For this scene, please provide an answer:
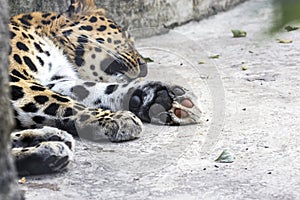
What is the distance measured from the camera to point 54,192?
298cm

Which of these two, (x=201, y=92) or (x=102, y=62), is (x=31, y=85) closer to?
(x=102, y=62)

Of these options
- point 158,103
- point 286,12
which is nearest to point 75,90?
point 158,103

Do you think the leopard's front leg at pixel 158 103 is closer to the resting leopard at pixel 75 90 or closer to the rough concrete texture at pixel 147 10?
the resting leopard at pixel 75 90

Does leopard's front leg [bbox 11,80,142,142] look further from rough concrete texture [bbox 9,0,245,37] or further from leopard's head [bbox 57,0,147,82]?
rough concrete texture [bbox 9,0,245,37]

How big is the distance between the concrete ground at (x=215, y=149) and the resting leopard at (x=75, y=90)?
0.09 metres

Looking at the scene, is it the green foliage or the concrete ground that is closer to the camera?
the green foliage

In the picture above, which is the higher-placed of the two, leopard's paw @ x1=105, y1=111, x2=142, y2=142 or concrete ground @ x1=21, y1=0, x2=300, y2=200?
leopard's paw @ x1=105, y1=111, x2=142, y2=142

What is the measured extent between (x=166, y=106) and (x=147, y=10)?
2.98 metres

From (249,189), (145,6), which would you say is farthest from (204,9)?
(249,189)

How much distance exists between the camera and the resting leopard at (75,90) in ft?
11.2

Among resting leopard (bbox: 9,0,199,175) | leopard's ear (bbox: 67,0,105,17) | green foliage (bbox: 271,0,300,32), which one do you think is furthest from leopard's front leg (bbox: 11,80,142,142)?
green foliage (bbox: 271,0,300,32)

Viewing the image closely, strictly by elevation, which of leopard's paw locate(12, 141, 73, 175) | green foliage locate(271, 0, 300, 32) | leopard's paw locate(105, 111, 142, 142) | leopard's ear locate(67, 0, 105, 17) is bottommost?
leopard's paw locate(105, 111, 142, 142)

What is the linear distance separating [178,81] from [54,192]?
2.42m

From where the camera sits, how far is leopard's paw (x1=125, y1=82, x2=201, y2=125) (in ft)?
13.3
